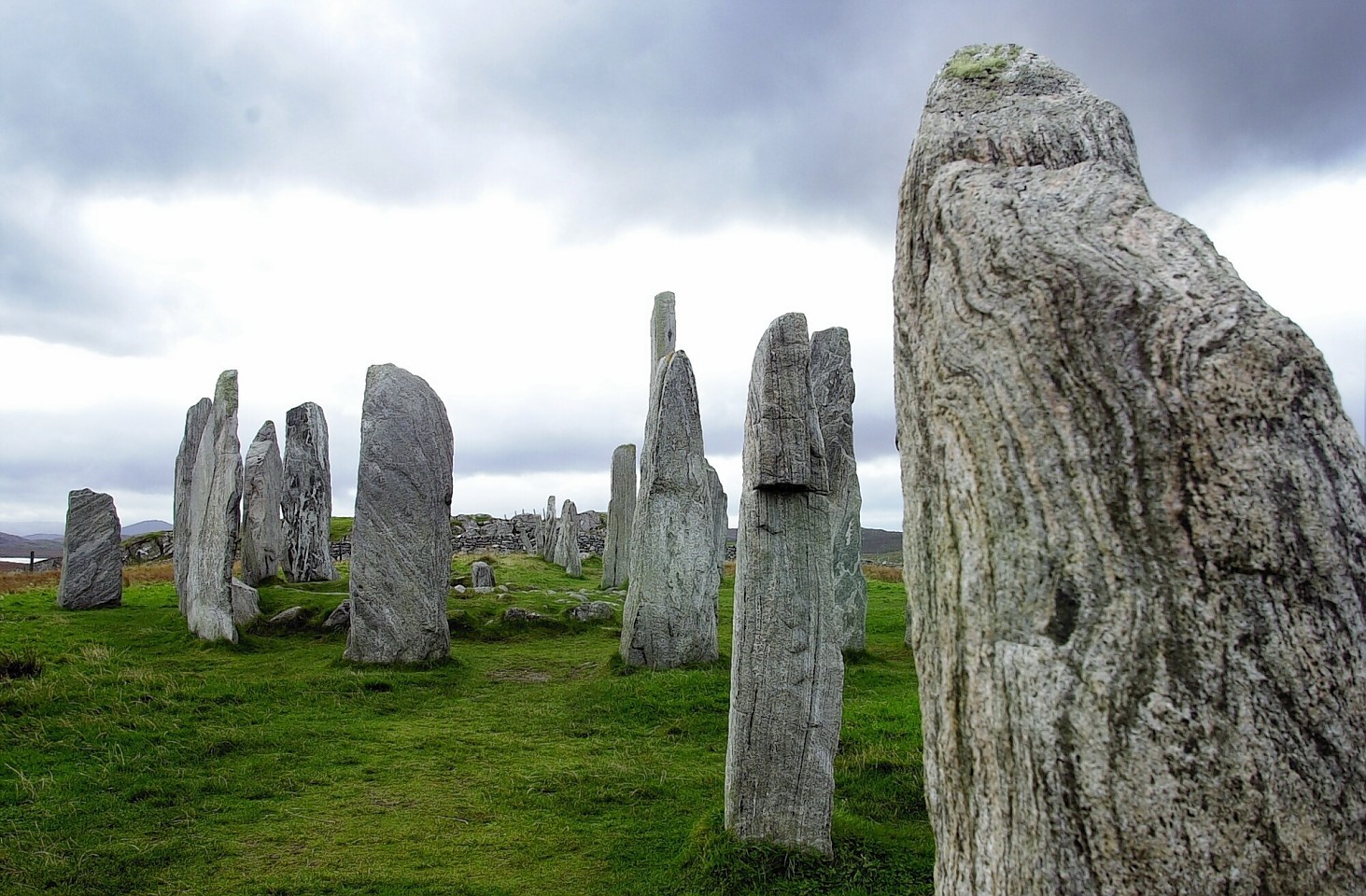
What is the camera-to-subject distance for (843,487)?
41.4 feet

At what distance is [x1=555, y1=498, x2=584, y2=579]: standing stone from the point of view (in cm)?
2580

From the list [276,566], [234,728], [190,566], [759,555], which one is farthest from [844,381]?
[276,566]

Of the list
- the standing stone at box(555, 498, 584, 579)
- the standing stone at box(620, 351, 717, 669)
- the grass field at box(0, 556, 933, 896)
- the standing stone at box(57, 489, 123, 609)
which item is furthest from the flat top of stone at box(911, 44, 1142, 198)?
the standing stone at box(555, 498, 584, 579)

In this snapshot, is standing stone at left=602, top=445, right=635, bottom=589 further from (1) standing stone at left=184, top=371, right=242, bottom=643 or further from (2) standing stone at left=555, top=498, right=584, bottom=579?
(1) standing stone at left=184, top=371, right=242, bottom=643

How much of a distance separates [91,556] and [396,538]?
949 centimetres

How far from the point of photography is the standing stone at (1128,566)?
5.83ft

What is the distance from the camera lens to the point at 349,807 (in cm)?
662

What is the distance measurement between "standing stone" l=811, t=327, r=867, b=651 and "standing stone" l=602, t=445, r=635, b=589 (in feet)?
25.8

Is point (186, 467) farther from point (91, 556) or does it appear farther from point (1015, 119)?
point (1015, 119)

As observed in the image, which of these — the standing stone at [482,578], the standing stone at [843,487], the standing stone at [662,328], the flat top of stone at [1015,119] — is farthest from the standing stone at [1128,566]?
the standing stone at [482,578]

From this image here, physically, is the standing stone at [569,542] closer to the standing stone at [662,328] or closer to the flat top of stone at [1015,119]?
the standing stone at [662,328]

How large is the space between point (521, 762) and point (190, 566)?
866 cm

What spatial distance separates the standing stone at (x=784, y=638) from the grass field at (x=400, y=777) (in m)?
0.31

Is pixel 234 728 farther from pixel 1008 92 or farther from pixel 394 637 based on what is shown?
pixel 1008 92
